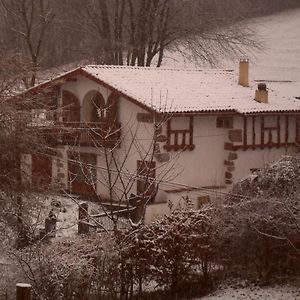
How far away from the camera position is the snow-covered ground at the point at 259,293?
567 inches

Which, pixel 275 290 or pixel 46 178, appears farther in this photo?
pixel 46 178

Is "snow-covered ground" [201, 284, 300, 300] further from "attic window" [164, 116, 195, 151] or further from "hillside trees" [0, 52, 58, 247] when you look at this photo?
"attic window" [164, 116, 195, 151]

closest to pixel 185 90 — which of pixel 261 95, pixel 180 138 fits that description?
pixel 180 138

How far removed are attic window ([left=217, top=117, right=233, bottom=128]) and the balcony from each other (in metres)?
3.32

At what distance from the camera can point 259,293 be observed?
48.3 ft

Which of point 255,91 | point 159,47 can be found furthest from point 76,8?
point 255,91

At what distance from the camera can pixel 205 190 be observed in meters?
22.3

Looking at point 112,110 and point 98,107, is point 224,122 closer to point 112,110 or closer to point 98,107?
point 112,110

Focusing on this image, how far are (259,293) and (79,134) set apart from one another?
34.5ft

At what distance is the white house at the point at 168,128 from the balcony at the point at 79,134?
1.8 inches

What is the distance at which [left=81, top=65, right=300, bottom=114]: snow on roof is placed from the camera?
21.5 meters

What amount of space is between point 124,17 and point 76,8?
271 cm

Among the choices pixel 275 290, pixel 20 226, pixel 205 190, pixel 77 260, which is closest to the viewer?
pixel 77 260

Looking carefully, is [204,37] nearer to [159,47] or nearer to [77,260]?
[159,47]
